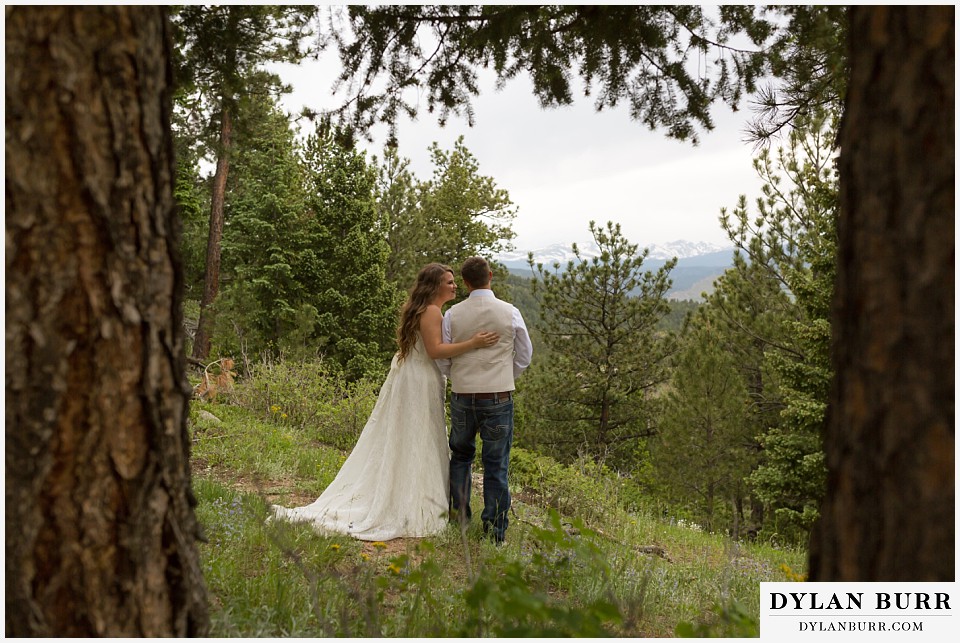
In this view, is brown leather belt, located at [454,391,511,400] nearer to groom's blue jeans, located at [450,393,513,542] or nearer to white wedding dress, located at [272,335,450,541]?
groom's blue jeans, located at [450,393,513,542]

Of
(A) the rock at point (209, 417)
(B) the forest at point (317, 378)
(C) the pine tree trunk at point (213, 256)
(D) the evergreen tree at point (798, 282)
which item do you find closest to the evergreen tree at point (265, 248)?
(C) the pine tree trunk at point (213, 256)

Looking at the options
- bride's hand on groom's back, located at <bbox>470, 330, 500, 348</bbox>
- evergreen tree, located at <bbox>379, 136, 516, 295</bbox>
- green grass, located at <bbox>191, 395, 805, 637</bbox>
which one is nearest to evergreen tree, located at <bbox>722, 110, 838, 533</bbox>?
green grass, located at <bbox>191, 395, 805, 637</bbox>

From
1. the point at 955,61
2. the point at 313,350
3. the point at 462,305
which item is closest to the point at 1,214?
the point at 955,61

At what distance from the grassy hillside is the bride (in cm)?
22

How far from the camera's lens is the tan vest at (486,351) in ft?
12.4

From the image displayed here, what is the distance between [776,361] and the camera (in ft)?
36.3

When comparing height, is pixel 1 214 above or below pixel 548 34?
below

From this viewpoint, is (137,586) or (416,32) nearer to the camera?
(137,586)

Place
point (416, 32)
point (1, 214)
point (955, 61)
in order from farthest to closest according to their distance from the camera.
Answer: point (416, 32)
point (1, 214)
point (955, 61)

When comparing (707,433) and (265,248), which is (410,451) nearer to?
(707,433)

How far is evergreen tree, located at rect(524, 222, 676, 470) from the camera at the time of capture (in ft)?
57.3

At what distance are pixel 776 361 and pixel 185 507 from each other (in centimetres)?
1107

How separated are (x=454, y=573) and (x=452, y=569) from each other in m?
0.06

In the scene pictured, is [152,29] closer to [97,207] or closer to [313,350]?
[97,207]
